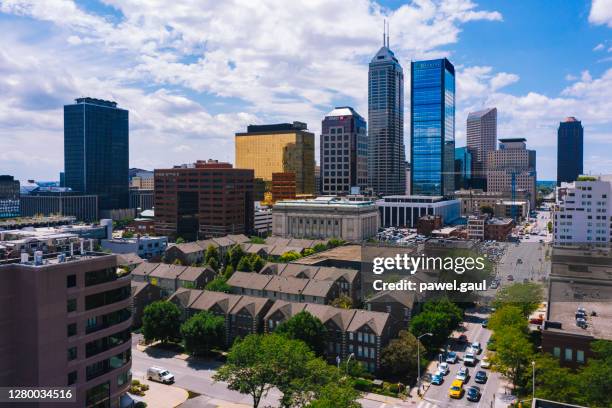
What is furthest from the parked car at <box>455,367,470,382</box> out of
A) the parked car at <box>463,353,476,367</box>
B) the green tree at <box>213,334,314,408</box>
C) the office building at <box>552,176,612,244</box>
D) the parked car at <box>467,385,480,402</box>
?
the office building at <box>552,176,612,244</box>

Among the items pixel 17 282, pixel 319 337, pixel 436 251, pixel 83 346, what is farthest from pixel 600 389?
pixel 17 282

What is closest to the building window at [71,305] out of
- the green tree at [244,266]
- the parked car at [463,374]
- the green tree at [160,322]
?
the green tree at [160,322]

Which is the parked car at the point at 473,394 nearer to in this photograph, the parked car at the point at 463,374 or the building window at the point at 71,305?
the parked car at the point at 463,374

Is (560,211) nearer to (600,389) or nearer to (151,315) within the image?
(600,389)

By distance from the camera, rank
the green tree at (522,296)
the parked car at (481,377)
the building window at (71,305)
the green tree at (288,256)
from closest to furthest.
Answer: the building window at (71,305) → the parked car at (481,377) → the green tree at (522,296) → the green tree at (288,256)

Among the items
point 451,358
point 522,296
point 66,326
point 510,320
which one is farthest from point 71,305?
point 522,296

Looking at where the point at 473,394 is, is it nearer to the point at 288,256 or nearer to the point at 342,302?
the point at 342,302

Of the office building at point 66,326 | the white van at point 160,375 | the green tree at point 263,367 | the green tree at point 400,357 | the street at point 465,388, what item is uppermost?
the office building at point 66,326
